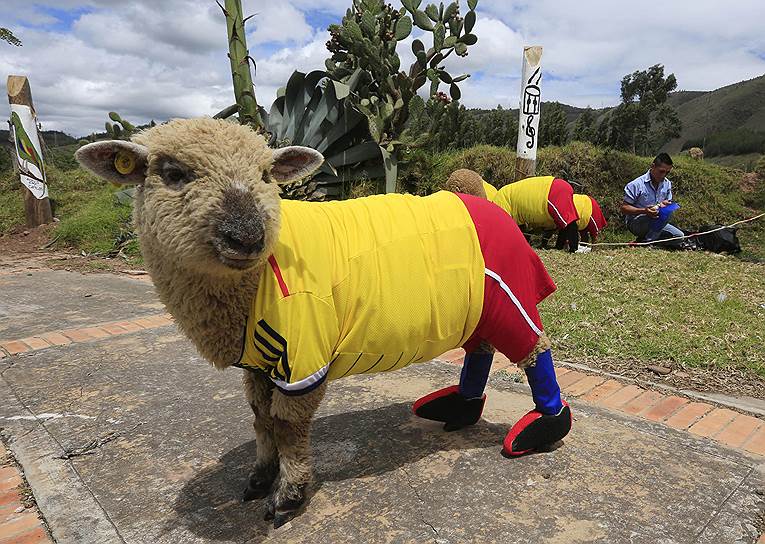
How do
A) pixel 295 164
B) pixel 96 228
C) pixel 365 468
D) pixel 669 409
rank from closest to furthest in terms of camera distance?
pixel 295 164 < pixel 365 468 < pixel 669 409 < pixel 96 228

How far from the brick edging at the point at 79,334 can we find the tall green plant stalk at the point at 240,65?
8.75ft

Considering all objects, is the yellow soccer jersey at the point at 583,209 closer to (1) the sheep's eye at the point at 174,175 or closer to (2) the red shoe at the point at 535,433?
(2) the red shoe at the point at 535,433

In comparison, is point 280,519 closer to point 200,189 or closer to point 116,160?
point 200,189

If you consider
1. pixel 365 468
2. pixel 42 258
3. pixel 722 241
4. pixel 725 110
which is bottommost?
pixel 42 258

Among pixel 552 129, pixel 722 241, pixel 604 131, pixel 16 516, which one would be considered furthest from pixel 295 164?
pixel 604 131

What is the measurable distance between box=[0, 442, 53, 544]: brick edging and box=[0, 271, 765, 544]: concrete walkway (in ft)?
0.14

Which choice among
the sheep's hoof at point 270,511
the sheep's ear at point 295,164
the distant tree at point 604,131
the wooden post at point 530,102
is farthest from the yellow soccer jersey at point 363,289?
the distant tree at point 604,131

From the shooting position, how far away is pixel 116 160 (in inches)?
73.7

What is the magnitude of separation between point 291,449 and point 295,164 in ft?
3.70

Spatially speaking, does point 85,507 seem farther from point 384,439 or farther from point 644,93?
point 644,93

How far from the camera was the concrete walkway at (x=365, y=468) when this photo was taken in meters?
2.08

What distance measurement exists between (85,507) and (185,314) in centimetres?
97

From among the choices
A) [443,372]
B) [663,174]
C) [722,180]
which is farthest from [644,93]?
[443,372]

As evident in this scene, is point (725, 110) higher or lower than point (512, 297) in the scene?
higher
